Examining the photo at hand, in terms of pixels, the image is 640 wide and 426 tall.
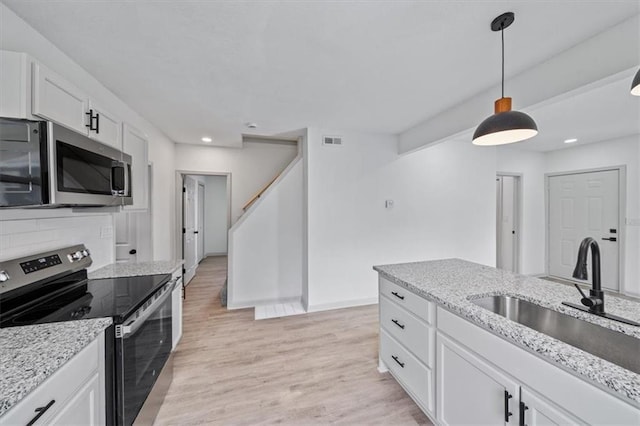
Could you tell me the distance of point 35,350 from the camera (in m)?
0.98

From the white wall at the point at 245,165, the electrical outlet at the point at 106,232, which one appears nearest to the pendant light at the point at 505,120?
the electrical outlet at the point at 106,232

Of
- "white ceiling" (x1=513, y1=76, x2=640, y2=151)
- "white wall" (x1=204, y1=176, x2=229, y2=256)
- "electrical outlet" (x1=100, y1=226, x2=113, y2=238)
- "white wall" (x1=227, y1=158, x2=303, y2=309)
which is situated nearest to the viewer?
"electrical outlet" (x1=100, y1=226, x2=113, y2=238)

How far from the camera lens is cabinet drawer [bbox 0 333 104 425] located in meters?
0.79

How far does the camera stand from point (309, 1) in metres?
1.40

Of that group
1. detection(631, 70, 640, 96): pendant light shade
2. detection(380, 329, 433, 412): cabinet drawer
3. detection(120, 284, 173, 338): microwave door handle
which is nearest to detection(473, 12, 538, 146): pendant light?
detection(631, 70, 640, 96): pendant light shade

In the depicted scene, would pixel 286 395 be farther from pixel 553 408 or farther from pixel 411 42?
pixel 411 42

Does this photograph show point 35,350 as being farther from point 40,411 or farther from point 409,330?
point 409,330

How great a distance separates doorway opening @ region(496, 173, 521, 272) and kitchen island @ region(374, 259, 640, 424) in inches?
147

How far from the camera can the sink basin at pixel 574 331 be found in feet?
3.65

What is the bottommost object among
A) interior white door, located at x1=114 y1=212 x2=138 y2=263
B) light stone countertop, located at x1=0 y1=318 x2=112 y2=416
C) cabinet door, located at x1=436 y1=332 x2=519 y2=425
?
cabinet door, located at x1=436 y1=332 x2=519 y2=425

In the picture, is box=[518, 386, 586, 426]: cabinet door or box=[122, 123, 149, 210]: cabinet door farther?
box=[122, 123, 149, 210]: cabinet door

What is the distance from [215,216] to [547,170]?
8.26m

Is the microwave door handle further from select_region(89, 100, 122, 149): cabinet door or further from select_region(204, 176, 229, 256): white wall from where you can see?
select_region(204, 176, 229, 256): white wall

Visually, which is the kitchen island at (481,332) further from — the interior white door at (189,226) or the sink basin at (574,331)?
the interior white door at (189,226)
